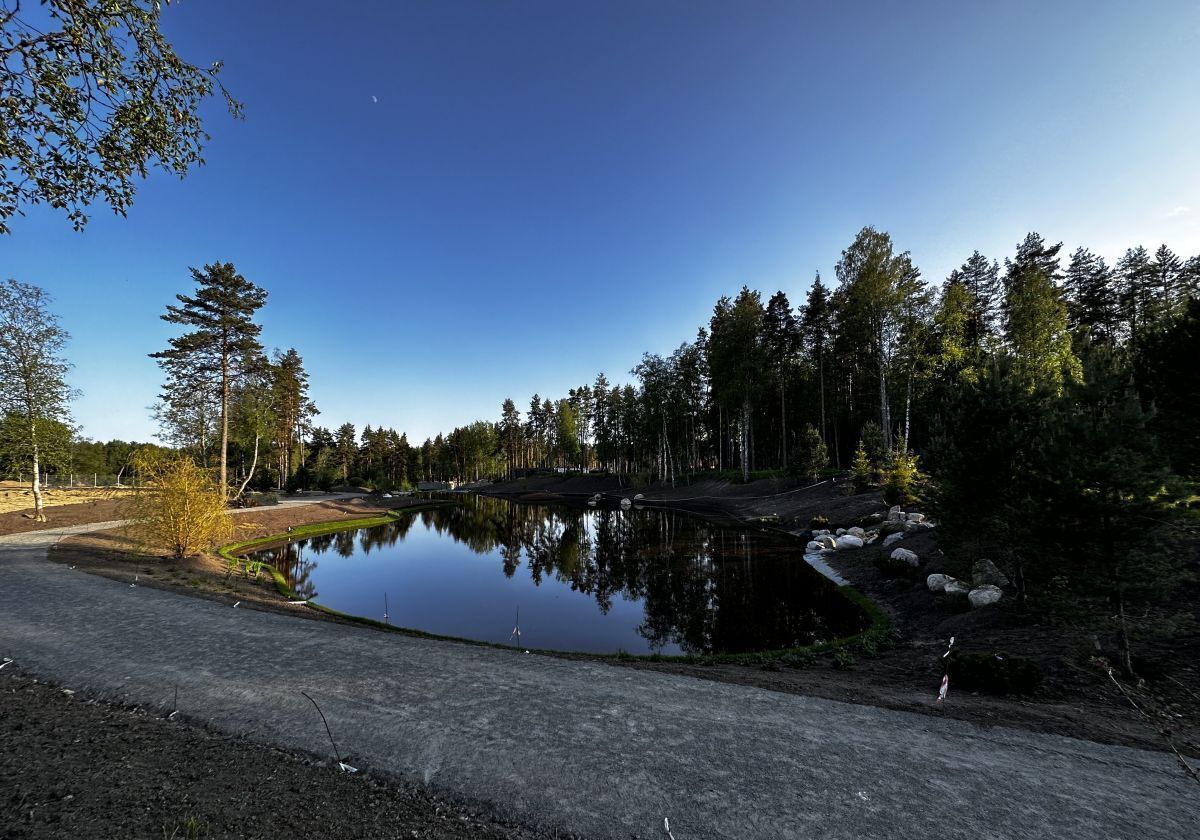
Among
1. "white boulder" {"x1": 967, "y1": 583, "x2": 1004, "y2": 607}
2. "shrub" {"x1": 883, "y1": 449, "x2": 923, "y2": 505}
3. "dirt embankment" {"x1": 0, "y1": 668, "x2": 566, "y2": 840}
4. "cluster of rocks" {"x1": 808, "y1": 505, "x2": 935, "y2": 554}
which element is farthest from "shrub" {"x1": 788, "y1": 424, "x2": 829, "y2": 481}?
"dirt embankment" {"x1": 0, "y1": 668, "x2": 566, "y2": 840}

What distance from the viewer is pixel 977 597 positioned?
1398cm

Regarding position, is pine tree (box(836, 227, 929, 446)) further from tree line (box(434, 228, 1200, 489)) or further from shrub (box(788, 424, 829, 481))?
shrub (box(788, 424, 829, 481))

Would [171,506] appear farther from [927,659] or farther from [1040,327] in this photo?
[1040,327]

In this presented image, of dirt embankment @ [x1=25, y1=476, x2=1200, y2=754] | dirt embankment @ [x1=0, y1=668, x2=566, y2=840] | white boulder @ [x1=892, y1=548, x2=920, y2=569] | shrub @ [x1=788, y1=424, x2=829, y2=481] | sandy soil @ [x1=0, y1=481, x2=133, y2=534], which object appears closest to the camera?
dirt embankment @ [x1=0, y1=668, x2=566, y2=840]

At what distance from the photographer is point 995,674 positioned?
919 cm

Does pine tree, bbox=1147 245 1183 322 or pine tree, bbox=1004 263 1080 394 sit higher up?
pine tree, bbox=1147 245 1183 322

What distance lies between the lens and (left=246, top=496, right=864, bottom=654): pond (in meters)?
15.2

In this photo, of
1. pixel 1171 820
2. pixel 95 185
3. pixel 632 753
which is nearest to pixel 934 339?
pixel 1171 820

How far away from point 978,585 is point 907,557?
13.5 ft

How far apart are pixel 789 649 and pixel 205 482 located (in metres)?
25.6

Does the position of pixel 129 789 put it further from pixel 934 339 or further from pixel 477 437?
pixel 477 437

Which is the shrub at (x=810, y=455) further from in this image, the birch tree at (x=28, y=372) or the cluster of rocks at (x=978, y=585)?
the birch tree at (x=28, y=372)

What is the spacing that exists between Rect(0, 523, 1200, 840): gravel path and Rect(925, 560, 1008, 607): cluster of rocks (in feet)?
26.6

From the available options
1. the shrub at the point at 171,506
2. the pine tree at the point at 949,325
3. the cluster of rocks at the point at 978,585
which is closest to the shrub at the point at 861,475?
the pine tree at the point at 949,325
